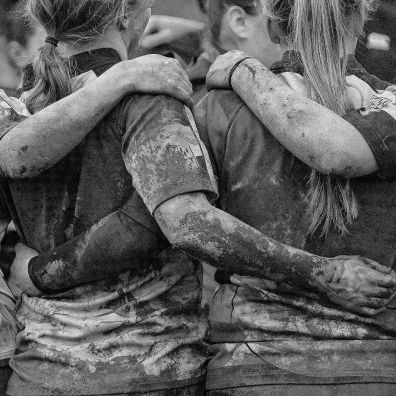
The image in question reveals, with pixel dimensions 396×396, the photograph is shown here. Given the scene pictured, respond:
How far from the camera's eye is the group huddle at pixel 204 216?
2.53 metres

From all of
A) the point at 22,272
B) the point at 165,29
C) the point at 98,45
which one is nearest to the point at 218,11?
the point at 165,29

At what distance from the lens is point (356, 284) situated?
2537 millimetres

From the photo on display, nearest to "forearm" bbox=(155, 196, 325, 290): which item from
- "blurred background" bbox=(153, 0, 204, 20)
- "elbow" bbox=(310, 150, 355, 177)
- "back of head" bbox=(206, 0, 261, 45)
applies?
"elbow" bbox=(310, 150, 355, 177)

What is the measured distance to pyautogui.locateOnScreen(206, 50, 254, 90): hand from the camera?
8.91 feet

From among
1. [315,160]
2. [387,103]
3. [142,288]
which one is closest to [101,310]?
[142,288]

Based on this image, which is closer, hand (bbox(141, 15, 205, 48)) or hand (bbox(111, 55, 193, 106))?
hand (bbox(111, 55, 193, 106))

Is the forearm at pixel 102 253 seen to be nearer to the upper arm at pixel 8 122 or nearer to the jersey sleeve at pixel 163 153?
the jersey sleeve at pixel 163 153

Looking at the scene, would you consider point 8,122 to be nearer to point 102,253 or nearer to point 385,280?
point 102,253

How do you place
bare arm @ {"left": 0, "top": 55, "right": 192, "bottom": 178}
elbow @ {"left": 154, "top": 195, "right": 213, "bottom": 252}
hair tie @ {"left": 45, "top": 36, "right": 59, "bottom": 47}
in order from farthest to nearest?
hair tie @ {"left": 45, "top": 36, "right": 59, "bottom": 47}
bare arm @ {"left": 0, "top": 55, "right": 192, "bottom": 178}
elbow @ {"left": 154, "top": 195, "right": 213, "bottom": 252}

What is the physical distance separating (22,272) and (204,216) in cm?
62

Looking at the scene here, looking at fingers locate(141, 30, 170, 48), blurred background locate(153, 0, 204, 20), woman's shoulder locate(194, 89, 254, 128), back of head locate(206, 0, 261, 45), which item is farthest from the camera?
blurred background locate(153, 0, 204, 20)

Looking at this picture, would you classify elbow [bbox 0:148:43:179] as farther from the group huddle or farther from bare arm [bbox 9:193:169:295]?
bare arm [bbox 9:193:169:295]

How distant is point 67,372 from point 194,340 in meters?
0.37

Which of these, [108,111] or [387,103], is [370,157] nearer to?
[387,103]
